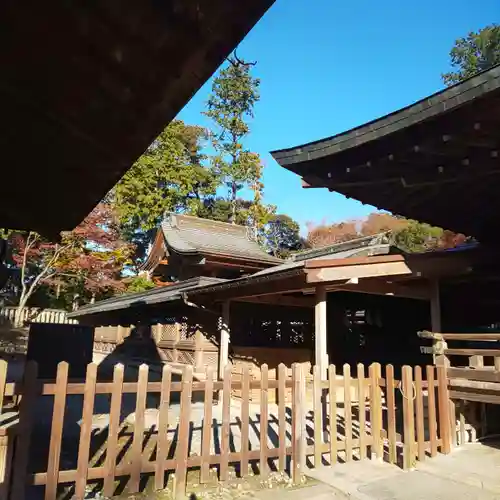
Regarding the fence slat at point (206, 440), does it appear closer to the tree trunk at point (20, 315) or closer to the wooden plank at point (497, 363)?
the wooden plank at point (497, 363)

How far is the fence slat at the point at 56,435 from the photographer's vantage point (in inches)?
127

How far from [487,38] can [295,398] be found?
1347 inches

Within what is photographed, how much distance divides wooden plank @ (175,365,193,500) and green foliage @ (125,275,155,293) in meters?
18.9

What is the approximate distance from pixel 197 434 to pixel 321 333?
91.8 inches

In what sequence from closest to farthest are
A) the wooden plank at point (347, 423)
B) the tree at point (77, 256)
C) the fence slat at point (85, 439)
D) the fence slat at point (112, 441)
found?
the fence slat at point (85, 439)
the fence slat at point (112, 441)
the wooden plank at point (347, 423)
the tree at point (77, 256)

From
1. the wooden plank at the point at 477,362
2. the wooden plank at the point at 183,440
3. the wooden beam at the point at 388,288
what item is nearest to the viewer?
the wooden plank at the point at 183,440

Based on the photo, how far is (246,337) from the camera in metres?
10.9

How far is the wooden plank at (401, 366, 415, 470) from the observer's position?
15.3 ft

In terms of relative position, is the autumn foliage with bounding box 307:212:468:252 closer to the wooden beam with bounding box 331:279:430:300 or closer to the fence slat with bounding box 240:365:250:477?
the wooden beam with bounding box 331:279:430:300

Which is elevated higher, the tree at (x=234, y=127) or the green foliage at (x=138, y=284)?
the tree at (x=234, y=127)

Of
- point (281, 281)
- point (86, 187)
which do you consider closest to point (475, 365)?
point (281, 281)

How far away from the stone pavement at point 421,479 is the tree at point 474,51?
3043 cm

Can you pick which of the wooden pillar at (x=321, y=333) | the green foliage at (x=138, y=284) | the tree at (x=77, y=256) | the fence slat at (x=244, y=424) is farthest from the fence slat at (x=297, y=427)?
the green foliage at (x=138, y=284)

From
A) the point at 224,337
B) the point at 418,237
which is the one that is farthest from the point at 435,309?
the point at 418,237
